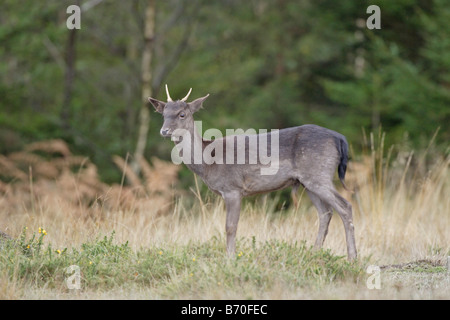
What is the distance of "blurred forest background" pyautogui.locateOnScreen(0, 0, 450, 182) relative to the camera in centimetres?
1634

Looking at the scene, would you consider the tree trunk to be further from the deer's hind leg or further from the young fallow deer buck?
the deer's hind leg

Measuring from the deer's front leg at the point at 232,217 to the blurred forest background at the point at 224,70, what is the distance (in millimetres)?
6131

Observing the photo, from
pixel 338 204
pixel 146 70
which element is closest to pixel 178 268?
pixel 338 204

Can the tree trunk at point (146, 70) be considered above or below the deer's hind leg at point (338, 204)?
above

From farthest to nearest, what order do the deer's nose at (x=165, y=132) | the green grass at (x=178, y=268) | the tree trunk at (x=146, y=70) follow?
the tree trunk at (x=146, y=70), the deer's nose at (x=165, y=132), the green grass at (x=178, y=268)

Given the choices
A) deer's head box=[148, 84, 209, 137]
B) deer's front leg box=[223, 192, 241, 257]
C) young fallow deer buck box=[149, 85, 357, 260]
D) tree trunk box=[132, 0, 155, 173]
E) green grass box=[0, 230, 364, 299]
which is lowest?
green grass box=[0, 230, 364, 299]

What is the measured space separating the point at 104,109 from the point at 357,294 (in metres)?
17.3

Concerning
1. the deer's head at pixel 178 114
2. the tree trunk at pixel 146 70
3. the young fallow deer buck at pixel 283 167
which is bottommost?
the young fallow deer buck at pixel 283 167

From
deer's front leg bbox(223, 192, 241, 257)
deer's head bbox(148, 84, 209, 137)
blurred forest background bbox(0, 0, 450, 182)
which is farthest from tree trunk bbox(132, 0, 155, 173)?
deer's front leg bbox(223, 192, 241, 257)

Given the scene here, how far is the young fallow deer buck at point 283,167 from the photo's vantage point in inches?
296

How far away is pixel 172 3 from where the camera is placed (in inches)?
835

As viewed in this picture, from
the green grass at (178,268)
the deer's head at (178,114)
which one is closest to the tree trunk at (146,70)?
the deer's head at (178,114)

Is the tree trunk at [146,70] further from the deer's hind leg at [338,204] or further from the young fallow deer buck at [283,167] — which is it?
the deer's hind leg at [338,204]

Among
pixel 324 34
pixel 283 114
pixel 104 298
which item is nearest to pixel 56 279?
pixel 104 298
